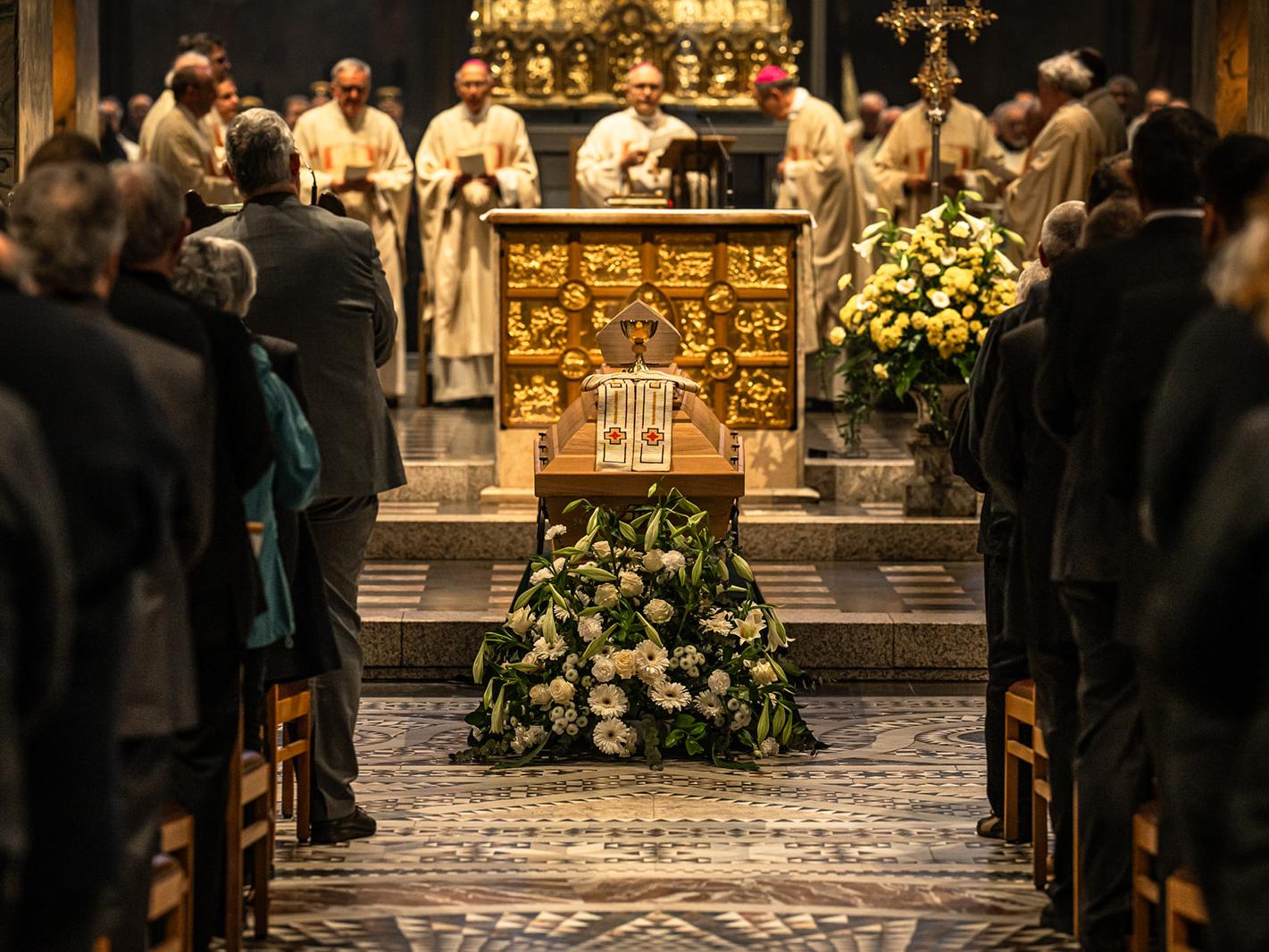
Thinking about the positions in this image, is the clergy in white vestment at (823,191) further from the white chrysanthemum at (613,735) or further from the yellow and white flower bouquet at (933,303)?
the white chrysanthemum at (613,735)

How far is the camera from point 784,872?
5.53 metres

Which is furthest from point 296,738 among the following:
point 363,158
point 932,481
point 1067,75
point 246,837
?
point 363,158

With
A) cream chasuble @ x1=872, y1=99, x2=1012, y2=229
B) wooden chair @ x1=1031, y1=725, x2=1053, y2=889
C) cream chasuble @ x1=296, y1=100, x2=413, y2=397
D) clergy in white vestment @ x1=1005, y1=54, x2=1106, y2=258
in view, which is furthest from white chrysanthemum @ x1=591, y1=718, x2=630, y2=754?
cream chasuble @ x1=872, y1=99, x2=1012, y2=229

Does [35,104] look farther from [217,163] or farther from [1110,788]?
[1110,788]

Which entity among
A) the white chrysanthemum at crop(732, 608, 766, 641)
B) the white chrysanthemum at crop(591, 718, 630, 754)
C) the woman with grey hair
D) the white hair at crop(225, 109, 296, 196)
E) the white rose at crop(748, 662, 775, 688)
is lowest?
the white chrysanthemum at crop(591, 718, 630, 754)

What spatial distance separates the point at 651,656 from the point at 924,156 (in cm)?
787

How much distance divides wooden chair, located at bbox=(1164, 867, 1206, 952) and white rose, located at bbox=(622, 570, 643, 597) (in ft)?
9.96

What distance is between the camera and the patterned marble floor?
504cm

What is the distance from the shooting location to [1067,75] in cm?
1223

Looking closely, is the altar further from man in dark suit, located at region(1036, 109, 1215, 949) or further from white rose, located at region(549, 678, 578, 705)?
man in dark suit, located at region(1036, 109, 1215, 949)

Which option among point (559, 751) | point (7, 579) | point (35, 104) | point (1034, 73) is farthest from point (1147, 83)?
point (7, 579)

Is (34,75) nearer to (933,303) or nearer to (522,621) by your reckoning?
(522,621)

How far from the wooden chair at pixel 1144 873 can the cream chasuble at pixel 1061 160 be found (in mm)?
8326

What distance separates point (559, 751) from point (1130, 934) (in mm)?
2586
